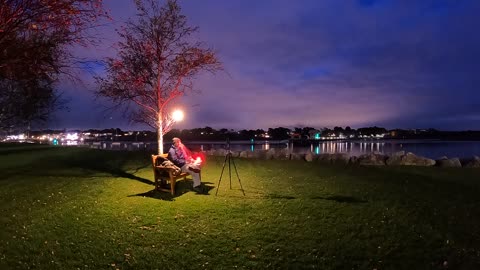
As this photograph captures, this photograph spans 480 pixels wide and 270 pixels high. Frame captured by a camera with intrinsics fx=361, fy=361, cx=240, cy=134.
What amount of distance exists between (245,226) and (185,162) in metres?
4.26

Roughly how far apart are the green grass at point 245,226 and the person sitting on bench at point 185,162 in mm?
450

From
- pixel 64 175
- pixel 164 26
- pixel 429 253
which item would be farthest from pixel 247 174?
pixel 429 253

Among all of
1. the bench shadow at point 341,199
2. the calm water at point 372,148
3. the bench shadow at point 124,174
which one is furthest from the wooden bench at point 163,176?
the calm water at point 372,148

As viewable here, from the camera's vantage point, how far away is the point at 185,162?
37.3ft

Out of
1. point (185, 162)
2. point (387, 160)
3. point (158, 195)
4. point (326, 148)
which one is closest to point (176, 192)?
point (158, 195)

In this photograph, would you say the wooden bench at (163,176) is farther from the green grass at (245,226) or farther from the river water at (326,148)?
the river water at (326,148)

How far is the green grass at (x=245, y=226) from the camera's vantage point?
617 centimetres

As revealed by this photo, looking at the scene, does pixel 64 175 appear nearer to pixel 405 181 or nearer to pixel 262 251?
pixel 262 251

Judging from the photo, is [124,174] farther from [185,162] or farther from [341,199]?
[341,199]

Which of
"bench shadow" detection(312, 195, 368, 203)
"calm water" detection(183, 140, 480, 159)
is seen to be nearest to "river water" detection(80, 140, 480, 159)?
"calm water" detection(183, 140, 480, 159)

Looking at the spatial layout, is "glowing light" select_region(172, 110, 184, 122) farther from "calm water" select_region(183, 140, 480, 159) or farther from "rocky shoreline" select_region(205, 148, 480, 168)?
"calm water" select_region(183, 140, 480, 159)

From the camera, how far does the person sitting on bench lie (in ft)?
36.3

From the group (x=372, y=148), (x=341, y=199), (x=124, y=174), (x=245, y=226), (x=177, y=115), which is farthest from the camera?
(x=372, y=148)

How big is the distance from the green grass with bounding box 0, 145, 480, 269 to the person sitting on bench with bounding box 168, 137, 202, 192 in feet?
1.48
